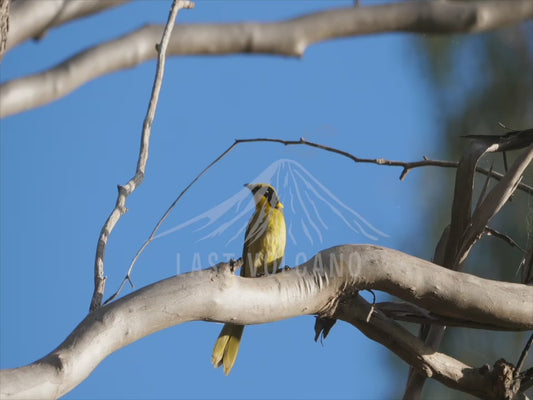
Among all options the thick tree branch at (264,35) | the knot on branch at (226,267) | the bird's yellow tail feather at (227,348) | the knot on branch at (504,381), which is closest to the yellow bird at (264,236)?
the bird's yellow tail feather at (227,348)

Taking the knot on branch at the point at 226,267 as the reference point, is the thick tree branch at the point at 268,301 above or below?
below

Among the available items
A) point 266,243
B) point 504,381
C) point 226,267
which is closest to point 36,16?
point 226,267

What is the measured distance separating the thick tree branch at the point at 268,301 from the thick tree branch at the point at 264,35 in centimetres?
86

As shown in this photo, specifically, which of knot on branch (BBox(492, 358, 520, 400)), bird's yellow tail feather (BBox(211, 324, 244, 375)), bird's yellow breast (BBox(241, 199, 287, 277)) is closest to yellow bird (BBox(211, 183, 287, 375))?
bird's yellow breast (BBox(241, 199, 287, 277))

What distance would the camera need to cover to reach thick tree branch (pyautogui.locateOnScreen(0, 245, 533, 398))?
1403 millimetres

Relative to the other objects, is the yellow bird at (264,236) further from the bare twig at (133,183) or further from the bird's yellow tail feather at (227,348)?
the bare twig at (133,183)

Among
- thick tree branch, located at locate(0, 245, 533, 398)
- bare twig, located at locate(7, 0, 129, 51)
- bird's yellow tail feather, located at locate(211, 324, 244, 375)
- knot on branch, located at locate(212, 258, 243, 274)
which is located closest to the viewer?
thick tree branch, located at locate(0, 245, 533, 398)

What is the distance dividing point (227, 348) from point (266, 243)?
2.14 feet

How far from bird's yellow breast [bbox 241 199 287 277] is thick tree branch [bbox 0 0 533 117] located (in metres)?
0.98

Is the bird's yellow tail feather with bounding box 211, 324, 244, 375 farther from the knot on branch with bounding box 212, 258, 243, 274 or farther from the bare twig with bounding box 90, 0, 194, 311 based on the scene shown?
the knot on branch with bounding box 212, 258, 243, 274

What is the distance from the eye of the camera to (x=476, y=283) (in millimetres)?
1816

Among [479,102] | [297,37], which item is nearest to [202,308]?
[297,37]

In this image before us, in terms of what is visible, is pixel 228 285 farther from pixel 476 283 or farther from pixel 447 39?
pixel 447 39

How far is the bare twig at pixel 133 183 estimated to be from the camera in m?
1.70
